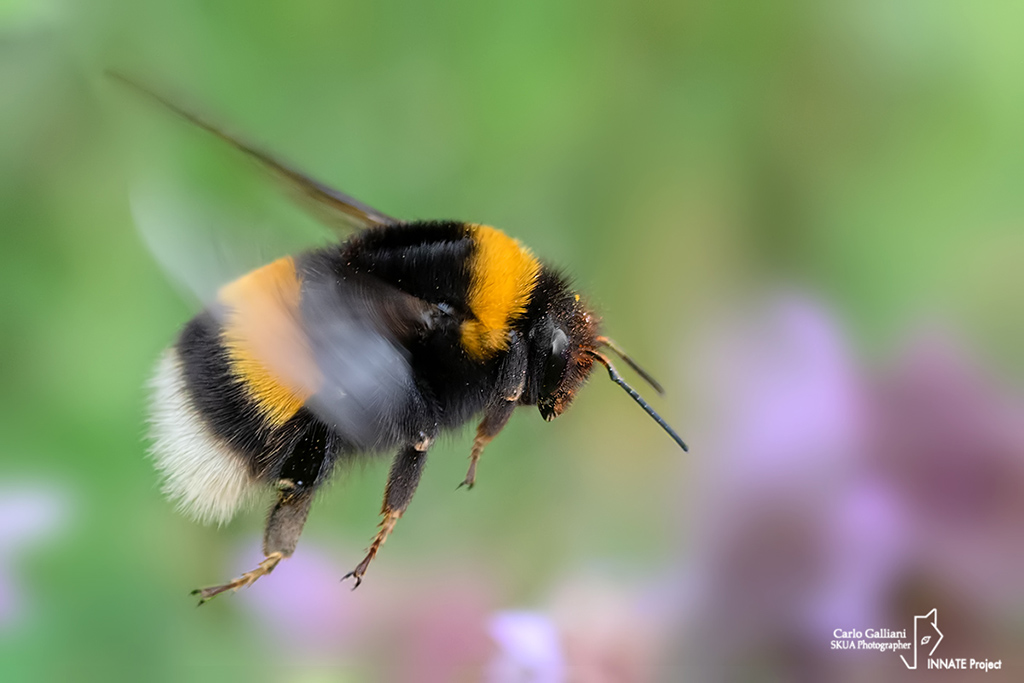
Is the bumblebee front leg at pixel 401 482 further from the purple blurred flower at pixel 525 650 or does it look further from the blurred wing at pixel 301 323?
the purple blurred flower at pixel 525 650

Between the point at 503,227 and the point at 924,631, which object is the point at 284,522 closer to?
the point at 503,227

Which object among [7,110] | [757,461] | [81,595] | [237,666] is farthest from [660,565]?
[7,110]

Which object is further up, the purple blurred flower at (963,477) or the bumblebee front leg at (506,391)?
the bumblebee front leg at (506,391)

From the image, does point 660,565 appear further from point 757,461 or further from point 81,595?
point 81,595

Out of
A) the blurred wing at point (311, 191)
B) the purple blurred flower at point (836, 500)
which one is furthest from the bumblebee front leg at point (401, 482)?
the purple blurred flower at point (836, 500)

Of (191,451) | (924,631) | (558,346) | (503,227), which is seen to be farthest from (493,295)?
(924,631)

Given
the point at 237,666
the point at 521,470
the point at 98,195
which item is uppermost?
the point at 98,195
